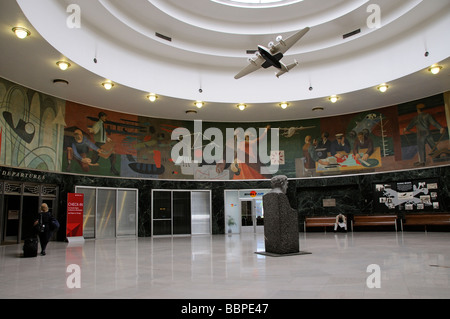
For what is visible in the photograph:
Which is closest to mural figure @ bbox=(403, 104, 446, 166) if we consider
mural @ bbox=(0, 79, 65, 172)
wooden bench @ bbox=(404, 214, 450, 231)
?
wooden bench @ bbox=(404, 214, 450, 231)

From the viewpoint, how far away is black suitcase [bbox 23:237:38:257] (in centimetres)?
1110

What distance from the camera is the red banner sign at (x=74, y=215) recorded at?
59.8ft

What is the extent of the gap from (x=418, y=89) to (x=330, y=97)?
4.68 metres

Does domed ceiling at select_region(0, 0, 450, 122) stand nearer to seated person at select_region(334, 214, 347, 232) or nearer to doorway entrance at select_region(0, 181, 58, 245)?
doorway entrance at select_region(0, 181, 58, 245)

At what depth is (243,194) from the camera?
80.8 feet

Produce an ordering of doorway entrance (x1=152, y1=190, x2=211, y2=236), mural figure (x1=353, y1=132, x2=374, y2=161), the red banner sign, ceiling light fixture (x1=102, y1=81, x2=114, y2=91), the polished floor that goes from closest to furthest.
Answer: the polished floor, ceiling light fixture (x1=102, y1=81, x2=114, y2=91), the red banner sign, doorway entrance (x1=152, y1=190, x2=211, y2=236), mural figure (x1=353, y1=132, x2=374, y2=161)

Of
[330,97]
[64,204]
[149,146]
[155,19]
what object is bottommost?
[64,204]

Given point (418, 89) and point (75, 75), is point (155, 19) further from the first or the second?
point (418, 89)

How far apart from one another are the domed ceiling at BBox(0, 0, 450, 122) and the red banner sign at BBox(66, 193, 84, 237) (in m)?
5.49

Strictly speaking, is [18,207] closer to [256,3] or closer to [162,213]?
[162,213]

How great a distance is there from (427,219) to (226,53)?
14702 millimetres

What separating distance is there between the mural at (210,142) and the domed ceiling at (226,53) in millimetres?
951

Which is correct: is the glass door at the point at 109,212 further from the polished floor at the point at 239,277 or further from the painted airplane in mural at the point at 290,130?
the painted airplane in mural at the point at 290,130

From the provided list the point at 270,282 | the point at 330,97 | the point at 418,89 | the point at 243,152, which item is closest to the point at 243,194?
the point at 243,152
